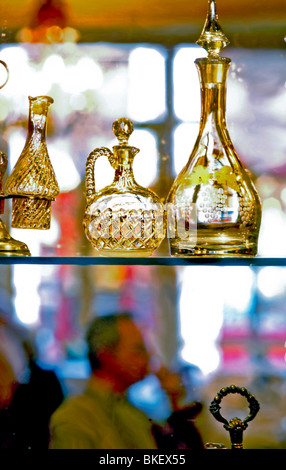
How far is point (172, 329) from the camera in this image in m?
0.91

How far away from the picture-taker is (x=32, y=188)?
781 mm

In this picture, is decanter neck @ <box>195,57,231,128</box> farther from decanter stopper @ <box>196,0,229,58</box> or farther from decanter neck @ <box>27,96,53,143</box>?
decanter neck @ <box>27,96,53,143</box>

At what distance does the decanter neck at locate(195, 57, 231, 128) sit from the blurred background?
157mm

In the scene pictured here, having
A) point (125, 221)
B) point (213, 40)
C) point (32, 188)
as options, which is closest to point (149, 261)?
point (125, 221)

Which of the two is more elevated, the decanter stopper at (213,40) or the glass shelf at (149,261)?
the decanter stopper at (213,40)

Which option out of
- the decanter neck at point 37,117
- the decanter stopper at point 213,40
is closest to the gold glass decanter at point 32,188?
the decanter neck at point 37,117

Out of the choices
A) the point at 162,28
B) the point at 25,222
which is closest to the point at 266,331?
the point at 25,222

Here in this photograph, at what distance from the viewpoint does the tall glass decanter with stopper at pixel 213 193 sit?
0.71 meters

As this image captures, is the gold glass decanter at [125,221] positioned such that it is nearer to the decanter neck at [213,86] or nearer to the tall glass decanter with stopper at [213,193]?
the tall glass decanter with stopper at [213,193]

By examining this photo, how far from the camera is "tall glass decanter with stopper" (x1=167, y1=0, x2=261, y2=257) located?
705 mm

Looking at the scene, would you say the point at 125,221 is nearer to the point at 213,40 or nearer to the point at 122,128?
the point at 122,128

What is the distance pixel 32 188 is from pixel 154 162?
225 millimetres

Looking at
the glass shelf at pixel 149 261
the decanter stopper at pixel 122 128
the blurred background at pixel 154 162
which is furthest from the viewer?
the blurred background at pixel 154 162

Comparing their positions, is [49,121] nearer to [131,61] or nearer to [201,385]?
[131,61]
